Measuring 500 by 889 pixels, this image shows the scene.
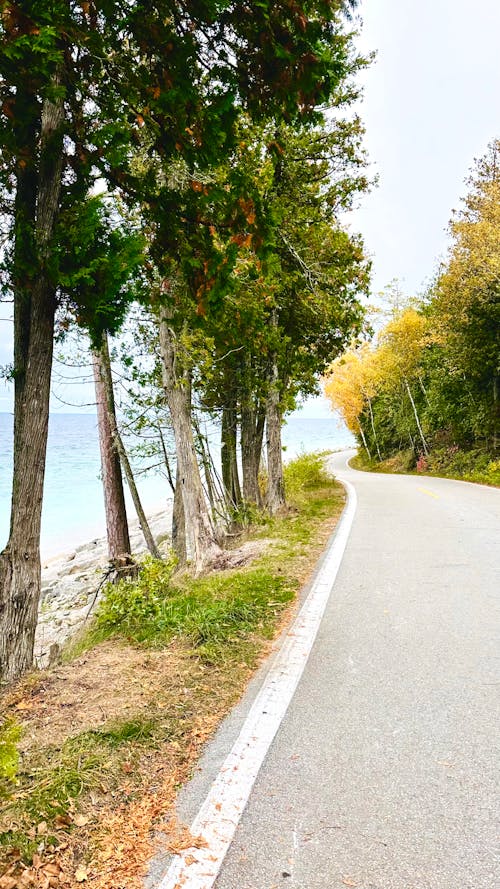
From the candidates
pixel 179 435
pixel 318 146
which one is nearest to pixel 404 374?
pixel 318 146

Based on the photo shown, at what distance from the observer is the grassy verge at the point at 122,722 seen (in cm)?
203

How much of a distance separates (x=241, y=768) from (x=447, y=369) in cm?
2537

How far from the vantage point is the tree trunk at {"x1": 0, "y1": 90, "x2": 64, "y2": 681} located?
3.84 meters

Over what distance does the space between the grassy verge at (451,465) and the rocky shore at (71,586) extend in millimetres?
12174

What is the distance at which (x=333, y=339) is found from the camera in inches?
486

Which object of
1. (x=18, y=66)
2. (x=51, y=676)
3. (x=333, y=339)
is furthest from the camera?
(x=333, y=339)

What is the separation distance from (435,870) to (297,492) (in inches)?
576

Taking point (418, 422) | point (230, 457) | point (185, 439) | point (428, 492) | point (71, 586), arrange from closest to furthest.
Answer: point (185, 439)
point (230, 457)
point (428, 492)
point (71, 586)
point (418, 422)

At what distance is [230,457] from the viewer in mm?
15258

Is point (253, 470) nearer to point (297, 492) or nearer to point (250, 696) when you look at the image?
point (297, 492)

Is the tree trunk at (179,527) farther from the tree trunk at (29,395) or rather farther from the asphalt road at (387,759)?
the tree trunk at (29,395)

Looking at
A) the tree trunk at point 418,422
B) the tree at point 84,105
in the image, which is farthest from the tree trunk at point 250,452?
the tree trunk at point 418,422

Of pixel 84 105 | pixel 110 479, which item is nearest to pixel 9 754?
pixel 84 105

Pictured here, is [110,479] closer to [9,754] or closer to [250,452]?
[250,452]
